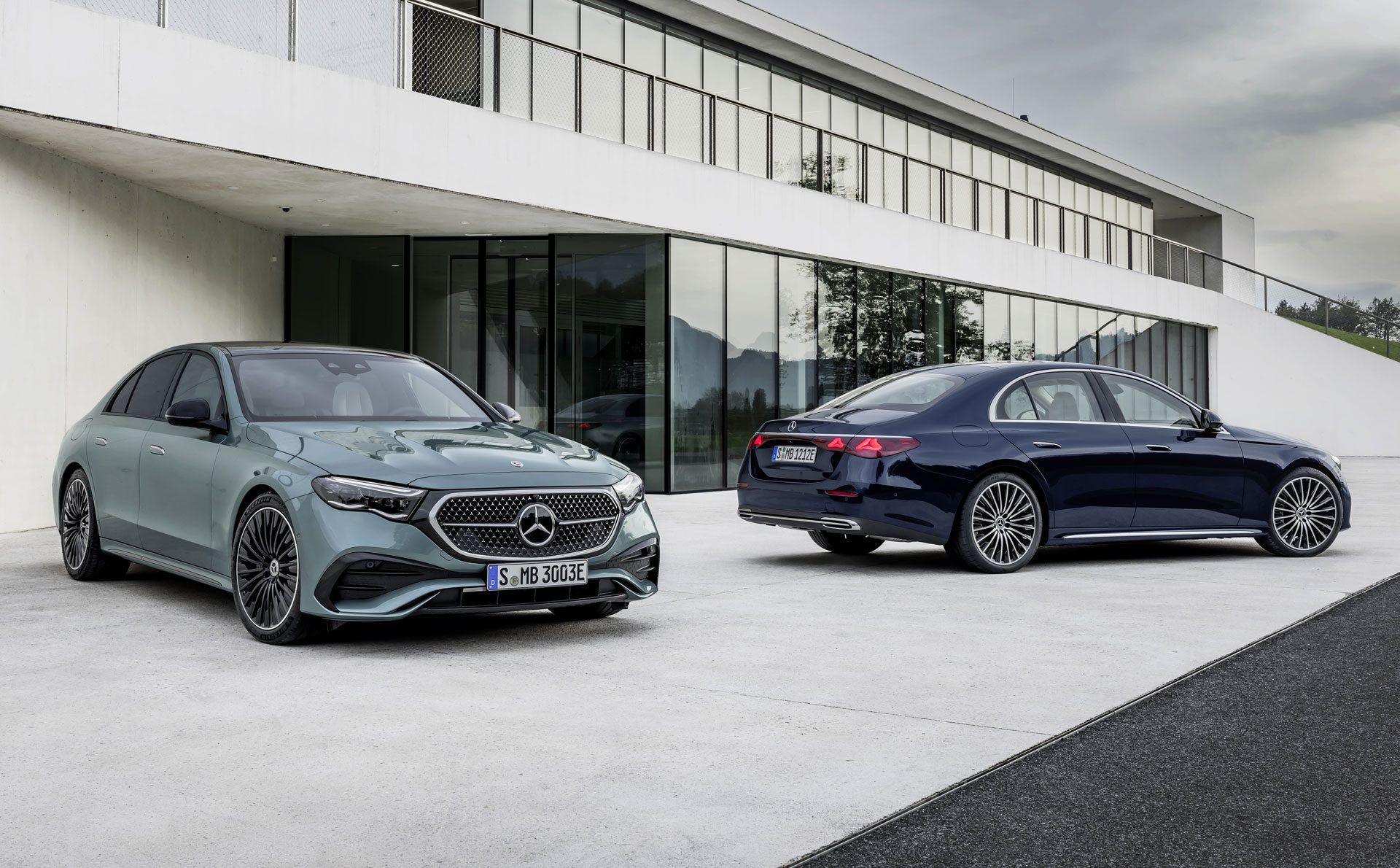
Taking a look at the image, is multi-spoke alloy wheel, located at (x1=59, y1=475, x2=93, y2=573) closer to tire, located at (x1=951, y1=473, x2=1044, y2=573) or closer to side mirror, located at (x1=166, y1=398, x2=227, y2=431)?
side mirror, located at (x1=166, y1=398, x2=227, y2=431)

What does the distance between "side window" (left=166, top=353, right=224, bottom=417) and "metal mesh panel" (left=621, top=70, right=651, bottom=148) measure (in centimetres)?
1123

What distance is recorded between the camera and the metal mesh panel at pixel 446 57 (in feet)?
48.6

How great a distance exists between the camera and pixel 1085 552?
10.8 metres

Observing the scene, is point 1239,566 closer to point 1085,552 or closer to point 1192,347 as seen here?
point 1085,552

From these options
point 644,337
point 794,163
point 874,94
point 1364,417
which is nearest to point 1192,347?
point 1364,417

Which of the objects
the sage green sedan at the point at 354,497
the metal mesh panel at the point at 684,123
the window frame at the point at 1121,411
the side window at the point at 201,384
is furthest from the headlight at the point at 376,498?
the metal mesh panel at the point at 684,123

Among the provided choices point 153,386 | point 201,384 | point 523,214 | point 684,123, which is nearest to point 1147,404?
point 201,384

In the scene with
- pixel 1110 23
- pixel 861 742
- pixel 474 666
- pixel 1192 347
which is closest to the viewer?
pixel 861 742

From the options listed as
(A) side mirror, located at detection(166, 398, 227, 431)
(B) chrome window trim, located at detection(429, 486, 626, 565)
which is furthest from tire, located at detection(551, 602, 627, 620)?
(A) side mirror, located at detection(166, 398, 227, 431)

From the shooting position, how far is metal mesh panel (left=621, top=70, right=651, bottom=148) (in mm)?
18031

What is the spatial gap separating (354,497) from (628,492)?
143cm

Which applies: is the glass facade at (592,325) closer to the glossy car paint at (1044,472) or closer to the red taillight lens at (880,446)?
the glossy car paint at (1044,472)

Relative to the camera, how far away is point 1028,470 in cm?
910

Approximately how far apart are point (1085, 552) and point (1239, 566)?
142cm
